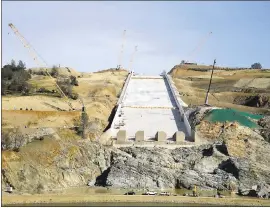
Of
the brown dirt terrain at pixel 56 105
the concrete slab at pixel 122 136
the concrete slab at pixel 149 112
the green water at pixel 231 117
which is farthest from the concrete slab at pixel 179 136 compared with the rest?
the brown dirt terrain at pixel 56 105

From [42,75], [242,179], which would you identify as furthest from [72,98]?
[242,179]

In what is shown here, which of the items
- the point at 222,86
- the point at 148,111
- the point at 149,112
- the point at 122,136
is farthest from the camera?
the point at 222,86

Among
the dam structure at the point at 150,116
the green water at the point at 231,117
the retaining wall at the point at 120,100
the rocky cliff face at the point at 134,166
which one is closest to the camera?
the rocky cliff face at the point at 134,166

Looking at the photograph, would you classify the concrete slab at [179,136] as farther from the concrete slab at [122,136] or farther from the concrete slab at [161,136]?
the concrete slab at [122,136]

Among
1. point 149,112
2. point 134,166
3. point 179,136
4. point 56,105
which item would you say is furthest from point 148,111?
point 134,166

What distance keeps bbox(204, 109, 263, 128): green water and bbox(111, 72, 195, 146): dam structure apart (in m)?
2.66

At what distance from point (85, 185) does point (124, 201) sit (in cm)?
723

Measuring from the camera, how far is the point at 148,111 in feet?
217

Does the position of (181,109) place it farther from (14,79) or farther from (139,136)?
(14,79)

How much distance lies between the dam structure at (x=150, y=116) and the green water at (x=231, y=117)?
2655 millimetres

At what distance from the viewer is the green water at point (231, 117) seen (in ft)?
191

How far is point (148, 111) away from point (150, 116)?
2251 mm

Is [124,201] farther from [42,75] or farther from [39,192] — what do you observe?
[42,75]

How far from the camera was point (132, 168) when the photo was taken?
47.4m
